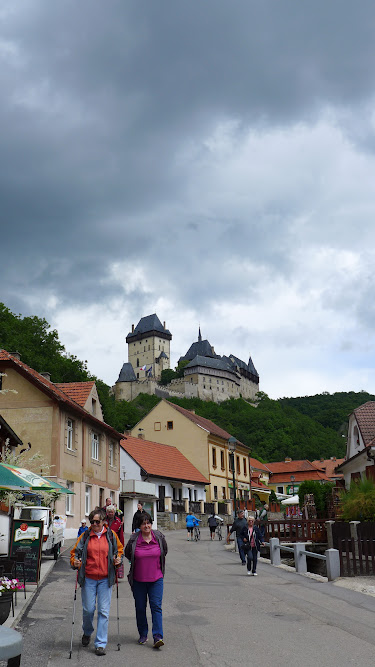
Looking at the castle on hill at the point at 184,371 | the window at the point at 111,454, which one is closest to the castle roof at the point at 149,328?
the castle on hill at the point at 184,371

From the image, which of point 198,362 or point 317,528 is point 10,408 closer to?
point 317,528

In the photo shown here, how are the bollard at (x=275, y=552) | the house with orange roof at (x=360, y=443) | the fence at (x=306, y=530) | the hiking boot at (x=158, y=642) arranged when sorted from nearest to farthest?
the hiking boot at (x=158, y=642), the bollard at (x=275, y=552), the fence at (x=306, y=530), the house with orange roof at (x=360, y=443)

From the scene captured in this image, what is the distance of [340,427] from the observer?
12275 cm

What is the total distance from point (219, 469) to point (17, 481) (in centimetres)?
4499

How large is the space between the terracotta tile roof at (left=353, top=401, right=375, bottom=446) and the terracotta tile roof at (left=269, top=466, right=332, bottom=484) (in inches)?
2002

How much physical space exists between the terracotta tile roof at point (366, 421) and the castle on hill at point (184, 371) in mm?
124565

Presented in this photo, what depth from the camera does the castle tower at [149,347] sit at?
598 feet

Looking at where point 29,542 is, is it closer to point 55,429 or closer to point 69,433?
point 55,429

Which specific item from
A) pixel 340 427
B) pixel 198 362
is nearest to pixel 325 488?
pixel 340 427

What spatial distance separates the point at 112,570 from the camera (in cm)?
756

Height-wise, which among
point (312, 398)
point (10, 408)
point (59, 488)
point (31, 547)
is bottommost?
point (31, 547)

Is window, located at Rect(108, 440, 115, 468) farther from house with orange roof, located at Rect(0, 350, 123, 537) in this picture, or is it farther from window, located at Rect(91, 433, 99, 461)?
house with orange roof, located at Rect(0, 350, 123, 537)

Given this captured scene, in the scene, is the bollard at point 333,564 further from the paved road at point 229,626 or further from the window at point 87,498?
the window at point 87,498

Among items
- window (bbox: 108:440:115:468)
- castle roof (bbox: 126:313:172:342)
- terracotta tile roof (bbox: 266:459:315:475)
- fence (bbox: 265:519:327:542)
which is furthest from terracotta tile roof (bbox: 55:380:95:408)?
castle roof (bbox: 126:313:172:342)
